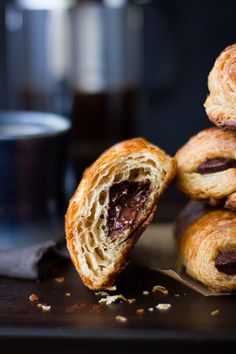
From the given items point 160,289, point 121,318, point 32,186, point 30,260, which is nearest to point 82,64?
point 32,186

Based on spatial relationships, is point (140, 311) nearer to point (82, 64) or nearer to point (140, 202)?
point (140, 202)

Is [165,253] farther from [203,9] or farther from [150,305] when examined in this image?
[203,9]

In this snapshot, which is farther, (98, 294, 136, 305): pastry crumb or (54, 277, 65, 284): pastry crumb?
(54, 277, 65, 284): pastry crumb

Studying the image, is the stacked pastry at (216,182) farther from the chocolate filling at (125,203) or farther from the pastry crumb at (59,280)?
the pastry crumb at (59,280)

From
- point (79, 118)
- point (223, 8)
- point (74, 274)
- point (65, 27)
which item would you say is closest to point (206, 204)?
point (74, 274)

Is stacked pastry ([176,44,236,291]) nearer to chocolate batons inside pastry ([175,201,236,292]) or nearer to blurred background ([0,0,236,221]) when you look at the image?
chocolate batons inside pastry ([175,201,236,292])

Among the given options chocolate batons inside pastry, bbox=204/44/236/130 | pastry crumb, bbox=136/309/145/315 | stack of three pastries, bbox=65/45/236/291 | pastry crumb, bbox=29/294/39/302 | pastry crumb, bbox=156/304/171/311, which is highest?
chocolate batons inside pastry, bbox=204/44/236/130

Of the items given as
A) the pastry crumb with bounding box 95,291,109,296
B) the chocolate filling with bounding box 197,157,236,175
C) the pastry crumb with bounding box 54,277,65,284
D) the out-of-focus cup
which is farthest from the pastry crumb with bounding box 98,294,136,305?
the out-of-focus cup
